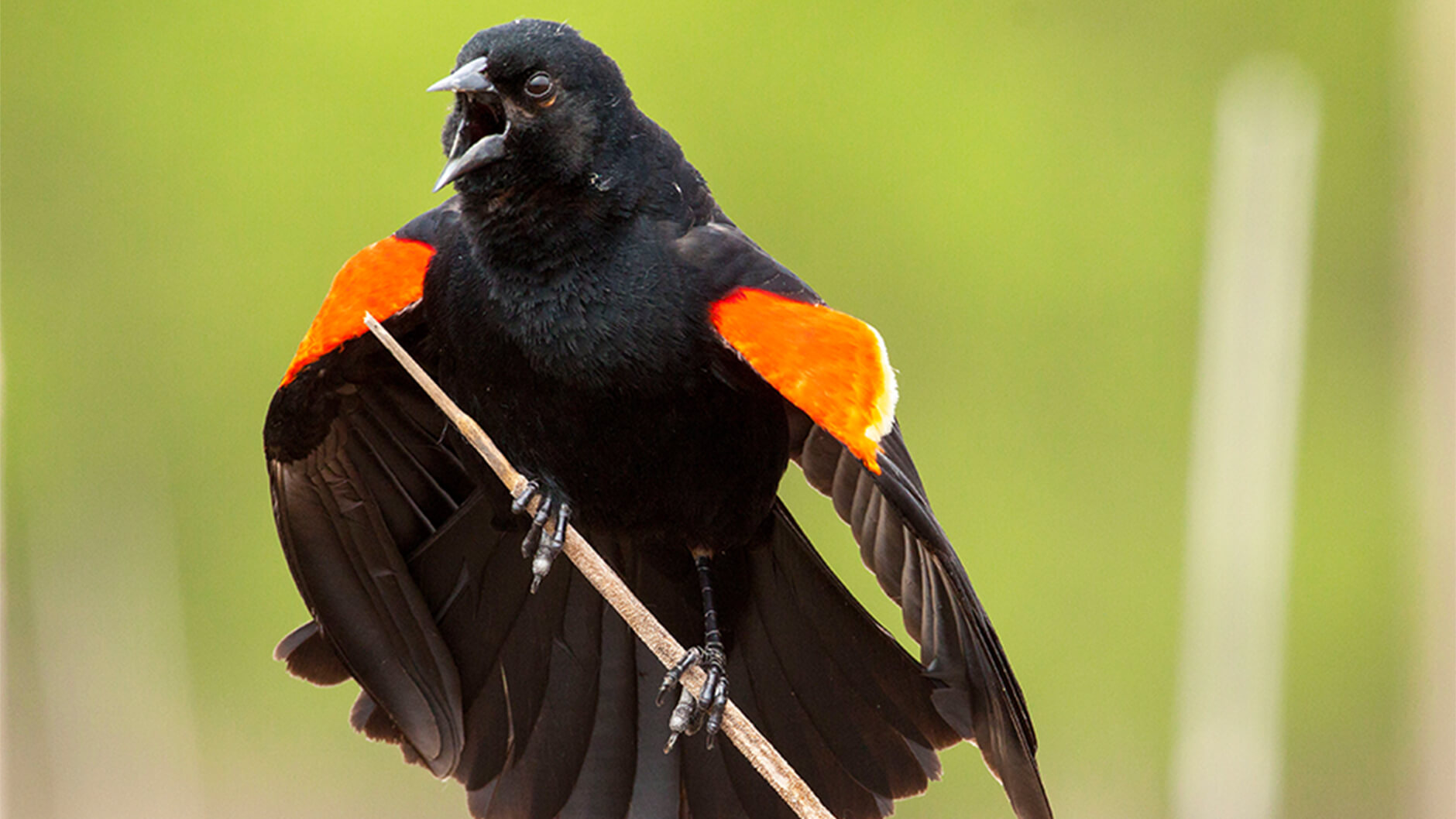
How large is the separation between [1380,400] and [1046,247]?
51.3 inches

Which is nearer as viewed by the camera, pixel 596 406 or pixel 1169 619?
pixel 596 406

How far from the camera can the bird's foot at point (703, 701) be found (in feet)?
6.58

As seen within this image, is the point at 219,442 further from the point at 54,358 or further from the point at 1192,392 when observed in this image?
the point at 1192,392

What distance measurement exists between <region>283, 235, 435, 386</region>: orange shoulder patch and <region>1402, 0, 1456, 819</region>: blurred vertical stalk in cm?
373

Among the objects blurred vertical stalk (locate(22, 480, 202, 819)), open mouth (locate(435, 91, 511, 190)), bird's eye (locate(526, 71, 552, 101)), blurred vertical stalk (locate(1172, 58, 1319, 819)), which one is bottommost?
blurred vertical stalk (locate(22, 480, 202, 819))

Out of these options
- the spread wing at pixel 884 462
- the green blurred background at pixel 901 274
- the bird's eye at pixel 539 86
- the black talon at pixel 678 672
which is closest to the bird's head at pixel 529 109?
the bird's eye at pixel 539 86

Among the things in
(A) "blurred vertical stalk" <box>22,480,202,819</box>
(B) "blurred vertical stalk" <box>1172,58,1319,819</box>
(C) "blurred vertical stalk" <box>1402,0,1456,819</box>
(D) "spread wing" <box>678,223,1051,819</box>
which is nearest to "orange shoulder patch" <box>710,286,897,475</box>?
(D) "spread wing" <box>678,223,1051,819</box>

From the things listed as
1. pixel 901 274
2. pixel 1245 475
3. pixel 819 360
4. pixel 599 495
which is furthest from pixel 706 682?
pixel 901 274

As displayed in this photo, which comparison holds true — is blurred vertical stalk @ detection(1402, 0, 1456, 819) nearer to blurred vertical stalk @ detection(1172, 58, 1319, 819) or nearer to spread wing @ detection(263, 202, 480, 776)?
blurred vertical stalk @ detection(1172, 58, 1319, 819)

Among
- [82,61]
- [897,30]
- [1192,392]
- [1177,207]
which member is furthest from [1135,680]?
[82,61]

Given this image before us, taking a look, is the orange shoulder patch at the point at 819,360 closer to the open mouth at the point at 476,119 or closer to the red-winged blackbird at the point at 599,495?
the red-winged blackbird at the point at 599,495

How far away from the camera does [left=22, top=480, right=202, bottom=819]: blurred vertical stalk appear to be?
4695 mm

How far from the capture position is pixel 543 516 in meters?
1.96

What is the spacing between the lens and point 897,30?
214 inches
